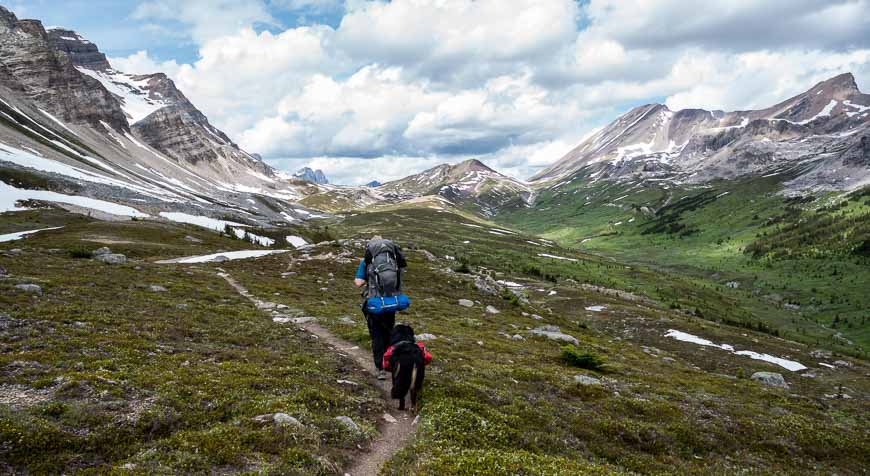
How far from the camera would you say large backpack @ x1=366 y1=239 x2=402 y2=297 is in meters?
15.1

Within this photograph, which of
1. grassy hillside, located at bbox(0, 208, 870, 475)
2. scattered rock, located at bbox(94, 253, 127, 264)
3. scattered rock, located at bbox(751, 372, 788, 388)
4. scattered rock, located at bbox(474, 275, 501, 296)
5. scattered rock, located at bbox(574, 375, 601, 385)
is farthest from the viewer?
scattered rock, located at bbox(474, 275, 501, 296)

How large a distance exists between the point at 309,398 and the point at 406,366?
3192 mm

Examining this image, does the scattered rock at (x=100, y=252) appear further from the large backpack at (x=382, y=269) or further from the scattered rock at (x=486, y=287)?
the scattered rock at (x=486, y=287)

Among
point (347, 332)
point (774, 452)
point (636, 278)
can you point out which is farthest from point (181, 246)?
point (636, 278)

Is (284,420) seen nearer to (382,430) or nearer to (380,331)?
(382,430)

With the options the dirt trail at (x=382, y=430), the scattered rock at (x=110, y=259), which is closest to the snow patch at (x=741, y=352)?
the dirt trail at (x=382, y=430)

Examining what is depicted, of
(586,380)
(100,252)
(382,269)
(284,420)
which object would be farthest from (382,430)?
(100,252)

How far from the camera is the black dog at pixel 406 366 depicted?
1381 cm

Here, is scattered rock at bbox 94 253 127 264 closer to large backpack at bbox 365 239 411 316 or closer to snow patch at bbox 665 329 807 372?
large backpack at bbox 365 239 411 316

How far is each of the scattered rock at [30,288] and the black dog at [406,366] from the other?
1878cm

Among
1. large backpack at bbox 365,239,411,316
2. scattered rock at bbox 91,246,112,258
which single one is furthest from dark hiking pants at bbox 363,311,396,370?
scattered rock at bbox 91,246,112,258

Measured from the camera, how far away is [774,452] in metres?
16.2

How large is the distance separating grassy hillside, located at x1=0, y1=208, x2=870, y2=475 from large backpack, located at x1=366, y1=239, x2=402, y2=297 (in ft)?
12.0

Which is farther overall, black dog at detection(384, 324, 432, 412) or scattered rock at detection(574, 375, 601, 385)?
scattered rock at detection(574, 375, 601, 385)
